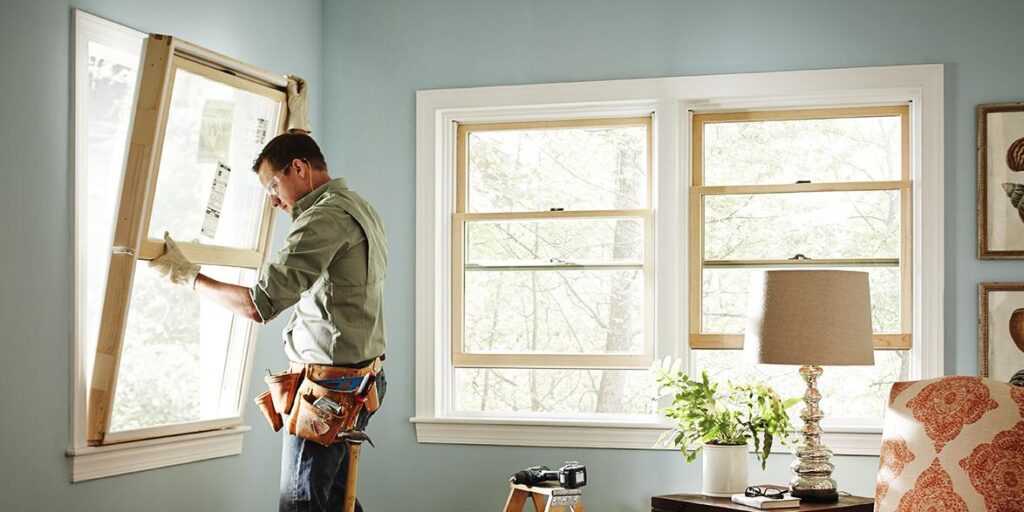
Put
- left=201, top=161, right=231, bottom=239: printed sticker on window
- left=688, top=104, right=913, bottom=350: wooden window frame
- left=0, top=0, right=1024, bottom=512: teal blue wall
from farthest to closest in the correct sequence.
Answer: left=688, top=104, right=913, bottom=350: wooden window frame < left=201, top=161, right=231, bottom=239: printed sticker on window < left=0, top=0, right=1024, bottom=512: teal blue wall

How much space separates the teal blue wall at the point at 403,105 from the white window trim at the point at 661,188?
0.17 feet

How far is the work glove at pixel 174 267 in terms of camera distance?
9.65 feet

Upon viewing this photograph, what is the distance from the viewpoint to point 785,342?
3.07 m

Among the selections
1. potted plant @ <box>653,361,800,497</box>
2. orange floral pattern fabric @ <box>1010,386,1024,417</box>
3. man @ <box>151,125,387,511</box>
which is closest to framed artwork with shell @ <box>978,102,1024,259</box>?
potted plant @ <box>653,361,800,497</box>

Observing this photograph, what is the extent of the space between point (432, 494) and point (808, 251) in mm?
1701

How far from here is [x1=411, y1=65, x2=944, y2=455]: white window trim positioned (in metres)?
3.59

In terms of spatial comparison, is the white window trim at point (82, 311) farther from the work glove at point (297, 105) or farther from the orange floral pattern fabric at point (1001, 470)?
the orange floral pattern fabric at point (1001, 470)

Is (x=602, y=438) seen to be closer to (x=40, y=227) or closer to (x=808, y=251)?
(x=808, y=251)

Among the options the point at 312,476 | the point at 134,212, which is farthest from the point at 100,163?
the point at 312,476

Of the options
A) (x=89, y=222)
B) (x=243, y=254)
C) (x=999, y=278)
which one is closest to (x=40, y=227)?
(x=89, y=222)

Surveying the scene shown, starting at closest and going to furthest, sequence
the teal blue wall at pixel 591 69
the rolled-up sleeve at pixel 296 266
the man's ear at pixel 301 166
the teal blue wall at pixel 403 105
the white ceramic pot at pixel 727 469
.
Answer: the teal blue wall at pixel 403 105 < the rolled-up sleeve at pixel 296 266 < the man's ear at pixel 301 166 < the white ceramic pot at pixel 727 469 < the teal blue wall at pixel 591 69

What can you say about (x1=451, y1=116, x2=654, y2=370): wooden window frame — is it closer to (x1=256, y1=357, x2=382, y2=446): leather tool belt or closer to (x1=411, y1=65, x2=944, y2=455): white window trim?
(x1=411, y1=65, x2=944, y2=455): white window trim

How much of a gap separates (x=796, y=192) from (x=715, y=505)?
4.04 feet

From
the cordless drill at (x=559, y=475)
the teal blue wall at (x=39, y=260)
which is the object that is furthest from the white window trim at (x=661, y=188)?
the teal blue wall at (x=39, y=260)
